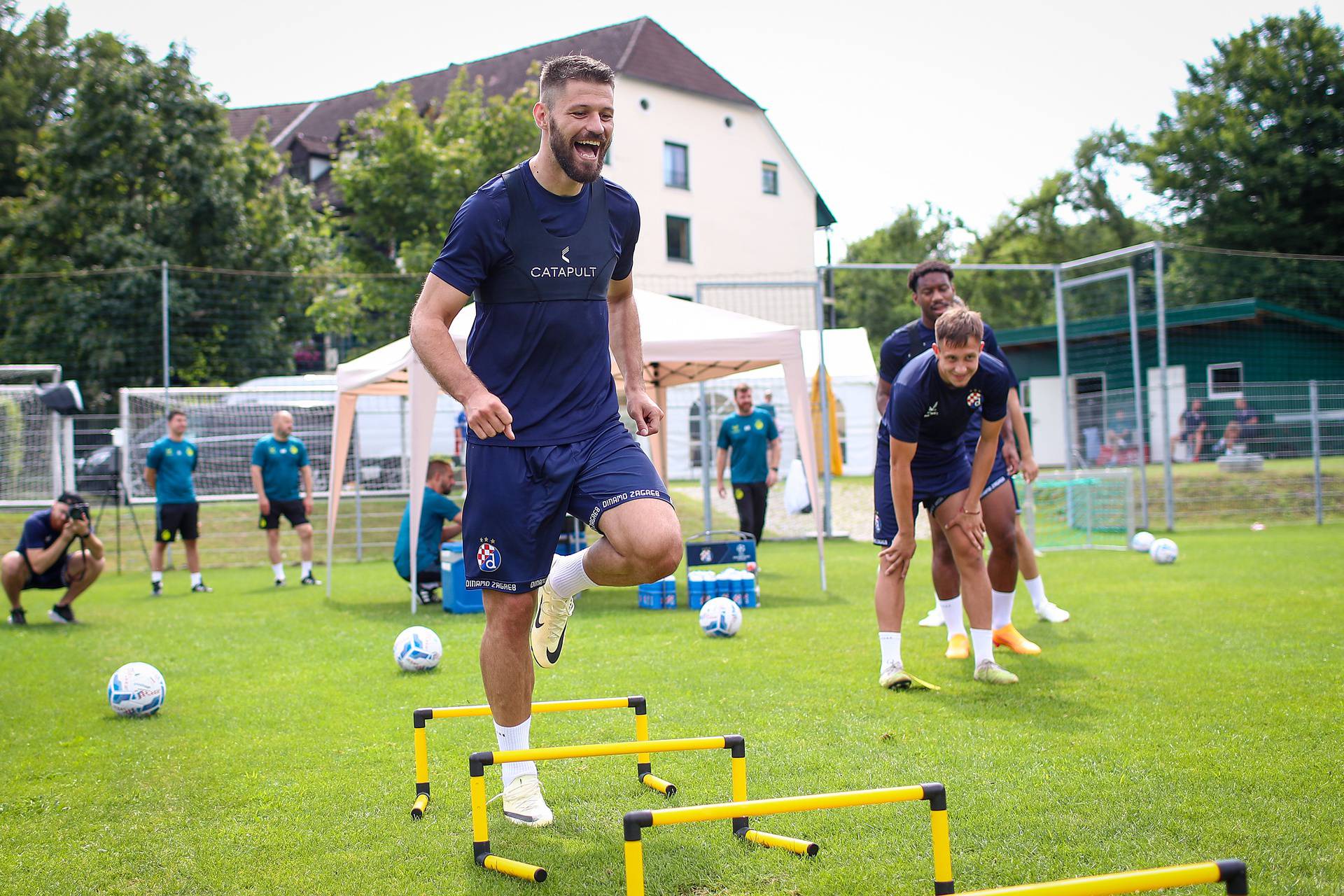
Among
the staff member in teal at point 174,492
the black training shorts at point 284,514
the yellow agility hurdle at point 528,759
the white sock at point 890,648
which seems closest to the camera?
the yellow agility hurdle at point 528,759

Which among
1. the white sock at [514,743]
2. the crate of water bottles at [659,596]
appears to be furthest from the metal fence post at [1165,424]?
the white sock at [514,743]

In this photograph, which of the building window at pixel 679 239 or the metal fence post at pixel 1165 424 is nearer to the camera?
the metal fence post at pixel 1165 424

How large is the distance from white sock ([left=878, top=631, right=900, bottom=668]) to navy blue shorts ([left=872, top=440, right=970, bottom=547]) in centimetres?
56

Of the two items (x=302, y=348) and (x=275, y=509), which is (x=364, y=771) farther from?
(x=302, y=348)

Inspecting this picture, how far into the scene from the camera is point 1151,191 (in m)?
36.5

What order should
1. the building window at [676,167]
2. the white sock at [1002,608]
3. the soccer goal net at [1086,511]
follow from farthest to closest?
the building window at [676,167], the soccer goal net at [1086,511], the white sock at [1002,608]

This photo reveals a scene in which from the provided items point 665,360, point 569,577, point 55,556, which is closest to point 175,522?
point 55,556

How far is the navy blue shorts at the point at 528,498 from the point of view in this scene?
3.57 meters

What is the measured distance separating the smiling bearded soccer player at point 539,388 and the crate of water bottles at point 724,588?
235 inches

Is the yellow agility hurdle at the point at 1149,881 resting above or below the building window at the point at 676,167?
below

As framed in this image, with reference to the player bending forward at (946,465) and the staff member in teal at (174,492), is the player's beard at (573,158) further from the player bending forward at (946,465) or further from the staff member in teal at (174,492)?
the staff member in teal at (174,492)

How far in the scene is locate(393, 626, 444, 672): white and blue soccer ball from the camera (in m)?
6.78

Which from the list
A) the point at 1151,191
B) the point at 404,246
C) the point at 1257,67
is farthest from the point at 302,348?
the point at 1257,67

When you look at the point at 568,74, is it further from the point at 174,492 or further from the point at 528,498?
the point at 174,492
